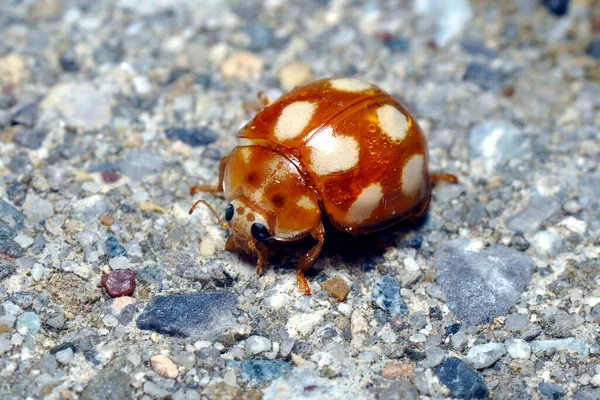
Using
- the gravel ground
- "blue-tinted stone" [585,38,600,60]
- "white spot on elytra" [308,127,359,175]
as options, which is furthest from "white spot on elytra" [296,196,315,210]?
"blue-tinted stone" [585,38,600,60]

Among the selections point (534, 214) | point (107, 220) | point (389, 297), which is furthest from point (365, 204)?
point (107, 220)

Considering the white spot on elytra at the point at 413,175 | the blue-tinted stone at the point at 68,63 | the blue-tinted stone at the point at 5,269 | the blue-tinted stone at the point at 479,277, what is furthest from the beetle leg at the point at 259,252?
the blue-tinted stone at the point at 68,63

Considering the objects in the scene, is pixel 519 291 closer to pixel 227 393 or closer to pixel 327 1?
pixel 227 393

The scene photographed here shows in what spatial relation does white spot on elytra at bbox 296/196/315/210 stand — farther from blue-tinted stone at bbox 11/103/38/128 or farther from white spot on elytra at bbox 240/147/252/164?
blue-tinted stone at bbox 11/103/38/128

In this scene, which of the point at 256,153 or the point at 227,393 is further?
the point at 256,153

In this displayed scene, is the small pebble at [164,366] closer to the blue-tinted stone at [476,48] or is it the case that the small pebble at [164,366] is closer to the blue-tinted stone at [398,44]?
the blue-tinted stone at [398,44]

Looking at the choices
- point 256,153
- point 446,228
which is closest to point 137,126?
point 256,153

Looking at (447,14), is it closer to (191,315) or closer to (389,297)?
(389,297)
